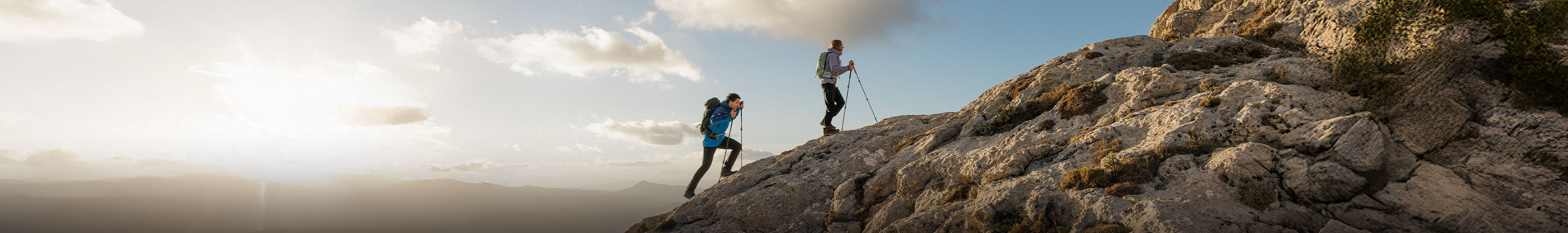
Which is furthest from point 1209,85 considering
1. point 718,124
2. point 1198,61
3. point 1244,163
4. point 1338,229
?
point 718,124

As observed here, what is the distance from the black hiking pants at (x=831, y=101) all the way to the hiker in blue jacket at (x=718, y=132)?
125 inches

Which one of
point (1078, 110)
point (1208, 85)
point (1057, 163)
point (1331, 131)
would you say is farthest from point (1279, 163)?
point (1078, 110)

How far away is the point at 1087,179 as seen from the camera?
940 centimetres

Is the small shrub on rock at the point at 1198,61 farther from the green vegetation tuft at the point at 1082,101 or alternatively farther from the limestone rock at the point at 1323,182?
the limestone rock at the point at 1323,182

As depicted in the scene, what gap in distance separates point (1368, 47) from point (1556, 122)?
3.47 metres

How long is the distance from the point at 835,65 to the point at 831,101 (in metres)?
1.52

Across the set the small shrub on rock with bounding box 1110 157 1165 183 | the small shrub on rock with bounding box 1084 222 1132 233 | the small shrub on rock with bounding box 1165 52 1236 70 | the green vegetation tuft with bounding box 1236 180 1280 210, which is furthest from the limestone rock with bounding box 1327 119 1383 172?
the small shrub on rock with bounding box 1165 52 1236 70

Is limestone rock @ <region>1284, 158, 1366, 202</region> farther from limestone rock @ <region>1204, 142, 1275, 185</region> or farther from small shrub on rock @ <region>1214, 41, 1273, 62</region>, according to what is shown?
small shrub on rock @ <region>1214, 41, 1273, 62</region>

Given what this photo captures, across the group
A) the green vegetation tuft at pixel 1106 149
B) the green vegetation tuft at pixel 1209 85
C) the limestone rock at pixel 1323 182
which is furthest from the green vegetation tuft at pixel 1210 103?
the limestone rock at pixel 1323 182

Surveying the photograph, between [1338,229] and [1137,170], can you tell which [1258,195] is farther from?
[1137,170]

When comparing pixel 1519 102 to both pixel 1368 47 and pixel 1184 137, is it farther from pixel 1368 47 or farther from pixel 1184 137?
pixel 1184 137

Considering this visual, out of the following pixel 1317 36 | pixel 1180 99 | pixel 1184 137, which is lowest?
pixel 1184 137

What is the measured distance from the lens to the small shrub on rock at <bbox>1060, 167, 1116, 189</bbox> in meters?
9.30

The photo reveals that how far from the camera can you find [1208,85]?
39.8 feet
